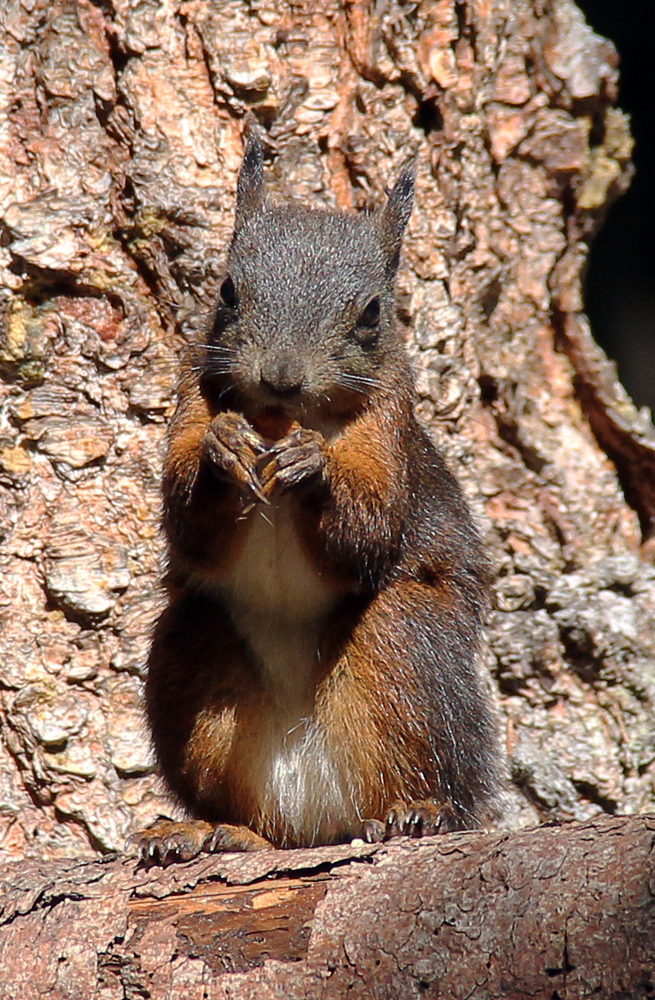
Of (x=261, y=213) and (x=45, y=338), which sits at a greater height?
(x=261, y=213)

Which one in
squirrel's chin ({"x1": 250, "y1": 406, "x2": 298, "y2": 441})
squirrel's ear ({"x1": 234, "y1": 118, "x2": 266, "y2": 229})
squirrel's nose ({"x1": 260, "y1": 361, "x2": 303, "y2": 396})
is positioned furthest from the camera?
squirrel's ear ({"x1": 234, "y1": 118, "x2": 266, "y2": 229})

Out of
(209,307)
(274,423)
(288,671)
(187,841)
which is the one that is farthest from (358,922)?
(209,307)

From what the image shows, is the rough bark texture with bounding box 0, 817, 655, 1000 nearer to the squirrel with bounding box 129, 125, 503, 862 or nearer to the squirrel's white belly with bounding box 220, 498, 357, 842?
the squirrel with bounding box 129, 125, 503, 862

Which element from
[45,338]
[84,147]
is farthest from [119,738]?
[84,147]

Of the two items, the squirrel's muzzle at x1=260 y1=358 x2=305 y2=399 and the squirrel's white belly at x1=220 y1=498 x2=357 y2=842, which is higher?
the squirrel's muzzle at x1=260 y1=358 x2=305 y2=399

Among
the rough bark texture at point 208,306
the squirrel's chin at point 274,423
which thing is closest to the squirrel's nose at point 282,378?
the squirrel's chin at point 274,423

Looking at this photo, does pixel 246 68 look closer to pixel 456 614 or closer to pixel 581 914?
pixel 456 614

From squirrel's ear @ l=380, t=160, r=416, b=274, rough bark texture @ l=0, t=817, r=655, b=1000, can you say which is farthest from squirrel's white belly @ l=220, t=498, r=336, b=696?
squirrel's ear @ l=380, t=160, r=416, b=274
